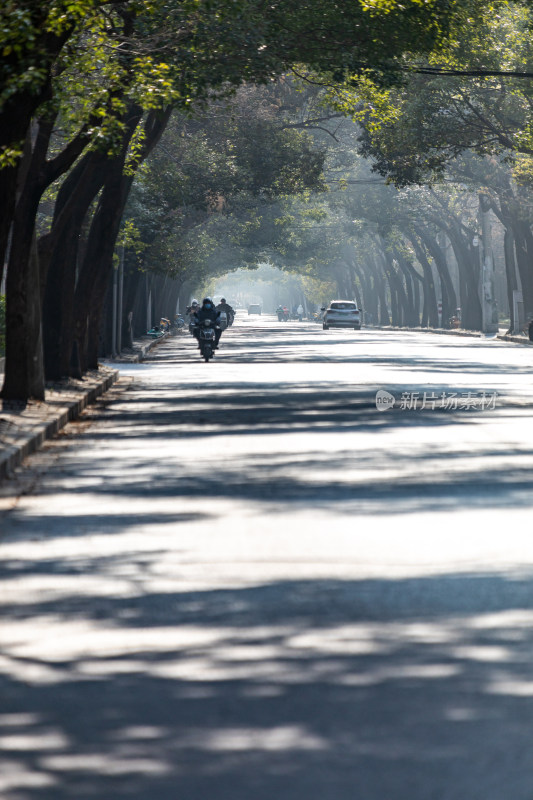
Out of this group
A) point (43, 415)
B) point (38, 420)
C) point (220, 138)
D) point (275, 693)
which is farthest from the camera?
point (220, 138)

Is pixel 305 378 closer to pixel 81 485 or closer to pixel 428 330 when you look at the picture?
pixel 81 485

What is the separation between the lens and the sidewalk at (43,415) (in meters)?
14.5

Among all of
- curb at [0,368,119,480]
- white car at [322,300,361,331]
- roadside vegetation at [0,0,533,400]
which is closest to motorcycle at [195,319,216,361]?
roadside vegetation at [0,0,533,400]

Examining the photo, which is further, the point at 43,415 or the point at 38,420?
the point at 43,415

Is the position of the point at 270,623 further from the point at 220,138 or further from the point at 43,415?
the point at 220,138

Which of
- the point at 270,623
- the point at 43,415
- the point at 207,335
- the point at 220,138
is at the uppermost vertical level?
the point at 220,138

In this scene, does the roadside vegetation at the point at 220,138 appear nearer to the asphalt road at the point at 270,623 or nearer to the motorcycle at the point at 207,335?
the motorcycle at the point at 207,335

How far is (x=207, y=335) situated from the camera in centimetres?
3825

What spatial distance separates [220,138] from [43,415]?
102 feet

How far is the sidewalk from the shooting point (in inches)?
572

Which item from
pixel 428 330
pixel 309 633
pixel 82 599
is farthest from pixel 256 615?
pixel 428 330

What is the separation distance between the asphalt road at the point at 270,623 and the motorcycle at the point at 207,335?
72.0 ft

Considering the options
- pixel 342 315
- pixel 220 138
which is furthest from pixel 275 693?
pixel 342 315

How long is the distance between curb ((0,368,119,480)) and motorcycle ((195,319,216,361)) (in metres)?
11.4
